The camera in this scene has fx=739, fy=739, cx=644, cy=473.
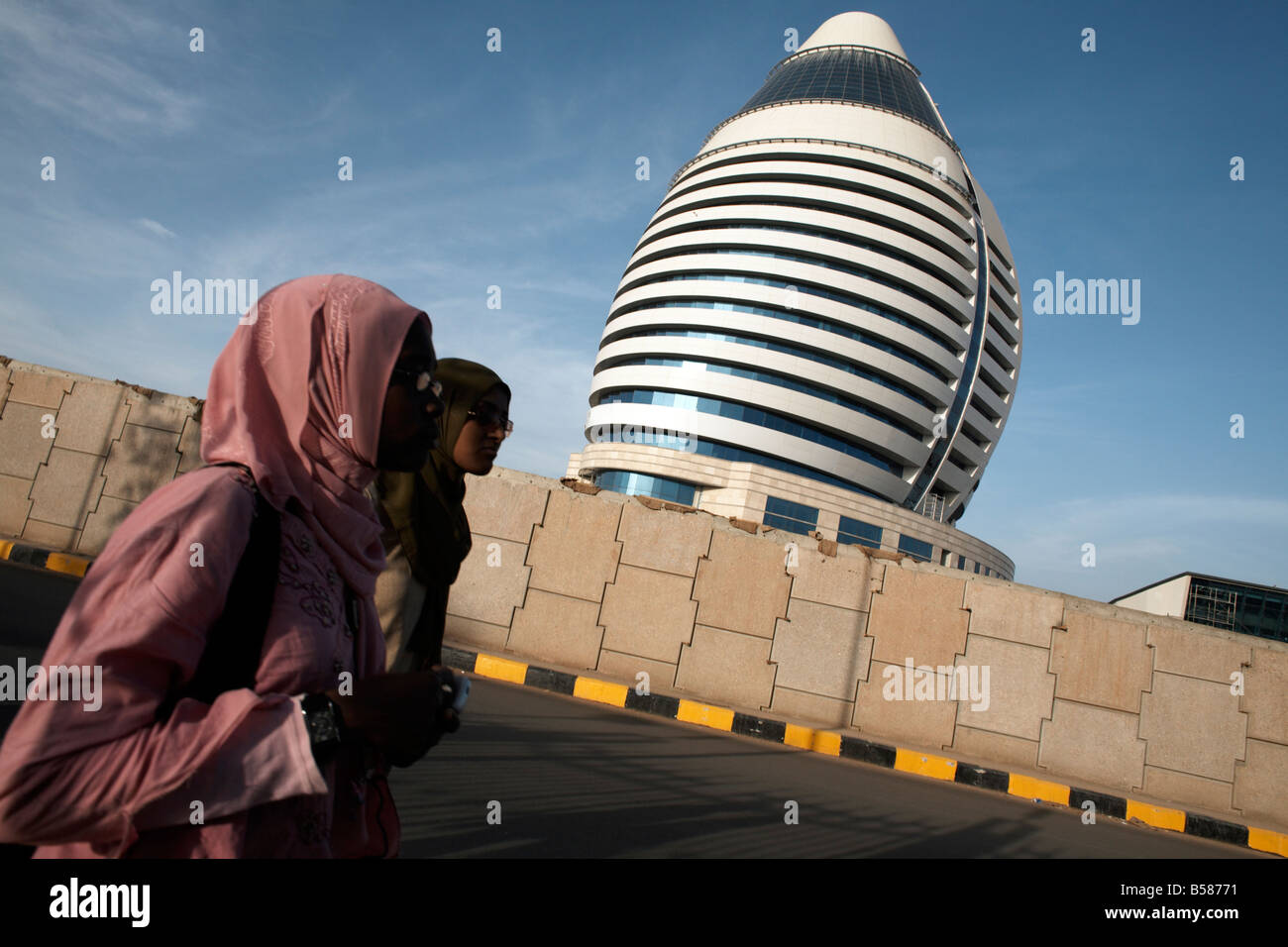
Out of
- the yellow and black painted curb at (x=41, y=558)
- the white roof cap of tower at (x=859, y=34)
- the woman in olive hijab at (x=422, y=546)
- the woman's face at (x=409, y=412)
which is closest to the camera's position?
the woman's face at (x=409, y=412)

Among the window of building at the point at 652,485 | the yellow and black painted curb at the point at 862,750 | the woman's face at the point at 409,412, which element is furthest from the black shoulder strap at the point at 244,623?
the window of building at the point at 652,485

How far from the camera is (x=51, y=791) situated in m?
0.82

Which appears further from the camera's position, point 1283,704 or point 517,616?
point 517,616

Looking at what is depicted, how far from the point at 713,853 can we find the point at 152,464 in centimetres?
788

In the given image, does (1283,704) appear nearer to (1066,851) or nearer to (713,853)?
(1066,851)

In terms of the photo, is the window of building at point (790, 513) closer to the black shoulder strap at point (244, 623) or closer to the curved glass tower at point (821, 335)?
the curved glass tower at point (821, 335)

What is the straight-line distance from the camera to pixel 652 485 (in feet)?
135

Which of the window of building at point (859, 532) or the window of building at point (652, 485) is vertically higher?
the window of building at point (652, 485)

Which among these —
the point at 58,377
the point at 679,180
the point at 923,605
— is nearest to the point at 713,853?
the point at 923,605

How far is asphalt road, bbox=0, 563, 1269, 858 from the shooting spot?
127 inches

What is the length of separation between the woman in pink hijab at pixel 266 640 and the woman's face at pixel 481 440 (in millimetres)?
1199

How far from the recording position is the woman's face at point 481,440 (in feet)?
8.33

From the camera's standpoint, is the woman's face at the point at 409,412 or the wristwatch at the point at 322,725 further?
the woman's face at the point at 409,412
